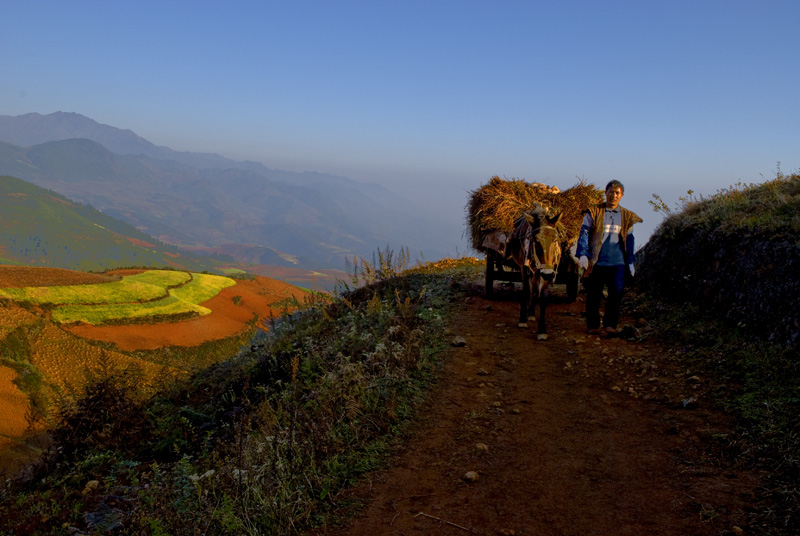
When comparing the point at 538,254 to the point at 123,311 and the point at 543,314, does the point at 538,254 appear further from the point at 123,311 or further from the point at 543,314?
the point at 123,311

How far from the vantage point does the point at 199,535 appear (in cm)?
368

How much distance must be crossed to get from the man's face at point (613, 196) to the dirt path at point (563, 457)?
97.5 inches

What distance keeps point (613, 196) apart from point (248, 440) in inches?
277

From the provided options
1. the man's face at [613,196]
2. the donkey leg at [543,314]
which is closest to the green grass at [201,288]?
the donkey leg at [543,314]

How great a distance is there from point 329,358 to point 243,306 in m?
60.3

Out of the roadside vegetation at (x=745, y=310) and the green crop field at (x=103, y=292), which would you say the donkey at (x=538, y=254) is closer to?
the roadside vegetation at (x=745, y=310)

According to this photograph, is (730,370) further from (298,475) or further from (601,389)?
(298,475)

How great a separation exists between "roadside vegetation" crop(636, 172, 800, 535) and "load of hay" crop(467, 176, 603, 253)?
5.81 ft

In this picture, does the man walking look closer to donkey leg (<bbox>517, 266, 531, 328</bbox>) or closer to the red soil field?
donkey leg (<bbox>517, 266, 531, 328</bbox>)

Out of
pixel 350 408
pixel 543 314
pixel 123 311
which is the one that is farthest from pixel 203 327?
pixel 350 408

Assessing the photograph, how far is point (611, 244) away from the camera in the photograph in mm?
8750

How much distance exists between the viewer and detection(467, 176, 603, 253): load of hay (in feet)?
36.8

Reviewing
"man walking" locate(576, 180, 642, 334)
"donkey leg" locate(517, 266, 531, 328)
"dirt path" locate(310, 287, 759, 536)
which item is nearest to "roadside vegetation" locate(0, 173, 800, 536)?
"dirt path" locate(310, 287, 759, 536)

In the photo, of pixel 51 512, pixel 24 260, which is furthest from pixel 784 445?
pixel 24 260
